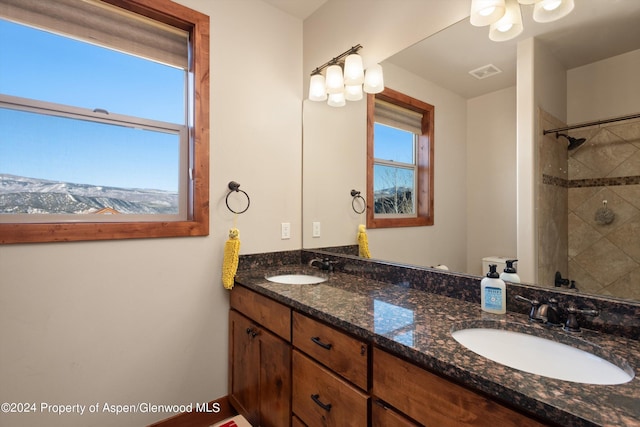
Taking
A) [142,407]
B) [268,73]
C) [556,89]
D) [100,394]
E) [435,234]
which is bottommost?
[142,407]

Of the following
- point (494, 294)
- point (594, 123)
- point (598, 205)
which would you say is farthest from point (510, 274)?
point (594, 123)

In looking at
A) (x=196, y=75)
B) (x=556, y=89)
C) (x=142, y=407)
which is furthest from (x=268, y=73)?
(x=142, y=407)

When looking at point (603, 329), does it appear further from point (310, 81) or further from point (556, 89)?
point (310, 81)

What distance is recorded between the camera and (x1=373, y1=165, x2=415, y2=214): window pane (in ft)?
5.35

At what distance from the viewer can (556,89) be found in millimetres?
1056

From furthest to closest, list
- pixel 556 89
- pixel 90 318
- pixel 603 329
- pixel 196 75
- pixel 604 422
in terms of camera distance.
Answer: pixel 196 75
pixel 90 318
pixel 556 89
pixel 603 329
pixel 604 422

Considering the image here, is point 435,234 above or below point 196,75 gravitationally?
below

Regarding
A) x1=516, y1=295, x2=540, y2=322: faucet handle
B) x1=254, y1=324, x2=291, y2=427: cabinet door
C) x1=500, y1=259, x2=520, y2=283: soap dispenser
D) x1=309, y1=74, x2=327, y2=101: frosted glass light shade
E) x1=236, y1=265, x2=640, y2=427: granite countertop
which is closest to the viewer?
x1=236, y1=265, x2=640, y2=427: granite countertop

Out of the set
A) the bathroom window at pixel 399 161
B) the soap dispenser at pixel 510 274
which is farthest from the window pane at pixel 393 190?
the soap dispenser at pixel 510 274

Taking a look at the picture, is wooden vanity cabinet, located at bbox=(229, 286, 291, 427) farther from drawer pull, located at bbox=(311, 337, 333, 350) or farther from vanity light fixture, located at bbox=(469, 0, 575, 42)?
vanity light fixture, located at bbox=(469, 0, 575, 42)

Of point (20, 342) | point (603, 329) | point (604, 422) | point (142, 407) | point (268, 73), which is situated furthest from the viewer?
point (268, 73)

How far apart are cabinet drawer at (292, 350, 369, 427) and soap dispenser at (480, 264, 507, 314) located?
56 cm

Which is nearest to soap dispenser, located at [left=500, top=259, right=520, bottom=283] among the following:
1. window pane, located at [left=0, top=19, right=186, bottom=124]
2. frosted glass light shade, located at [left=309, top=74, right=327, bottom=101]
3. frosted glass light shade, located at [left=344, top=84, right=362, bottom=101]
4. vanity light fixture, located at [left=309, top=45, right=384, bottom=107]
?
vanity light fixture, located at [left=309, top=45, right=384, bottom=107]

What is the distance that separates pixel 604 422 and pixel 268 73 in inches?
86.0
